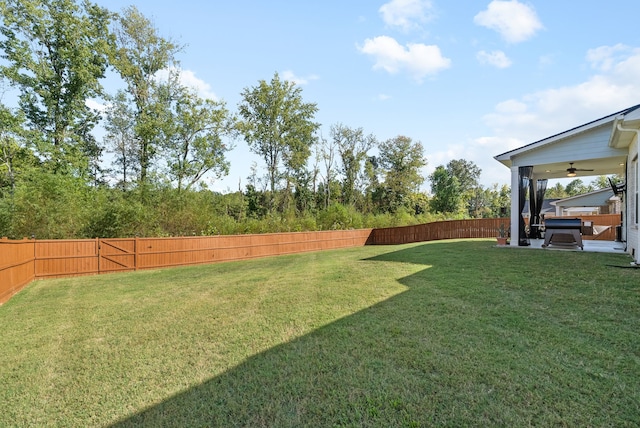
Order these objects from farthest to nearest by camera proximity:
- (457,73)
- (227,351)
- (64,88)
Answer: (64,88) → (457,73) → (227,351)

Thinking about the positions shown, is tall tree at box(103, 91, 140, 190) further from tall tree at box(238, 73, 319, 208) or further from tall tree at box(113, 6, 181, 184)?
tall tree at box(238, 73, 319, 208)

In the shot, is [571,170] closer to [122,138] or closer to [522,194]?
[522,194]

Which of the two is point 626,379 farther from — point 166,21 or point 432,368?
point 166,21

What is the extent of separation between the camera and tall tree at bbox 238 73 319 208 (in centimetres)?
2378

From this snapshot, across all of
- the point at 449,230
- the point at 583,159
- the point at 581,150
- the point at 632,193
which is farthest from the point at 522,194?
the point at 449,230

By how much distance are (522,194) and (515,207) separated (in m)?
0.43

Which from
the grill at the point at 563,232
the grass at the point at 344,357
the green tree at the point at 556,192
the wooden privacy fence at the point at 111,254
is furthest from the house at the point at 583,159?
the green tree at the point at 556,192

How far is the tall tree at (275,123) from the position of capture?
23.8 m

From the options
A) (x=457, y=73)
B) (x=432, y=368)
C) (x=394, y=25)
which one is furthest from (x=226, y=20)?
(x=432, y=368)

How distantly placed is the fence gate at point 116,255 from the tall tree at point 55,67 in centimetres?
738

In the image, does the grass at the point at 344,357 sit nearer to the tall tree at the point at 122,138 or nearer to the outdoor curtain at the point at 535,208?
the outdoor curtain at the point at 535,208

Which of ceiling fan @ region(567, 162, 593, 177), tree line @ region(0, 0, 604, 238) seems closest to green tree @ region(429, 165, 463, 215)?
tree line @ region(0, 0, 604, 238)

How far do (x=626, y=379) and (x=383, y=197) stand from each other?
94.2 feet

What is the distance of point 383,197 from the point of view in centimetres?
3048
